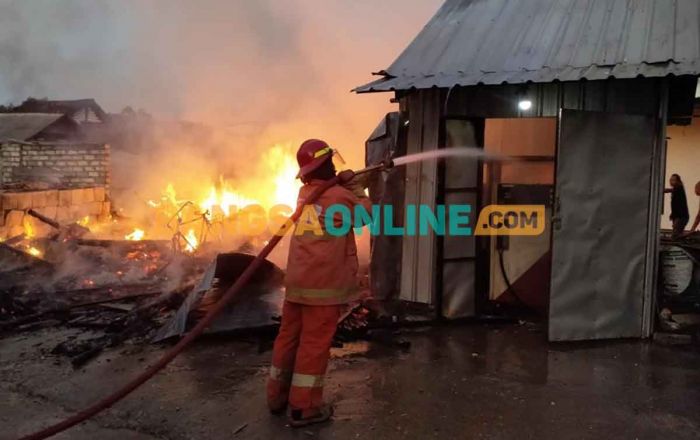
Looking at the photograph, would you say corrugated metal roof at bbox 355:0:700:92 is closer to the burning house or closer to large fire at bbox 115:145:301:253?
large fire at bbox 115:145:301:253

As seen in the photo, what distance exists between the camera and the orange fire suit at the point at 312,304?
4.09 m

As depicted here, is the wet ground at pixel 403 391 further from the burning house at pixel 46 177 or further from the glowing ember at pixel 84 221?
the glowing ember at pixel 84 221

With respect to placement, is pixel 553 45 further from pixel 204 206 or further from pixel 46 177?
pixel 46 177

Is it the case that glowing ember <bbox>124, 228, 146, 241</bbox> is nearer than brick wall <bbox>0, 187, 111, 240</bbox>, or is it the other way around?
brick wall <bbox>0, 187, 111, 240</bbox>

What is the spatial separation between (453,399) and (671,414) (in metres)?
1.66

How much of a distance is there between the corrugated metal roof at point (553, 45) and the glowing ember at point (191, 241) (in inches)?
200

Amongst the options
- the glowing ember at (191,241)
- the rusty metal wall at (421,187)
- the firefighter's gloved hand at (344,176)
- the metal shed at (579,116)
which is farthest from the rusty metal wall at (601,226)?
the glowing ember at (191,241)

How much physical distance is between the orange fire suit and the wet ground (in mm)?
260

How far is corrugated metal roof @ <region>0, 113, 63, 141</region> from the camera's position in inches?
744

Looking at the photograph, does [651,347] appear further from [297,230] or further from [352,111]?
[352,111]

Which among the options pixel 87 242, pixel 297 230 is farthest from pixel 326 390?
pixel 87 242

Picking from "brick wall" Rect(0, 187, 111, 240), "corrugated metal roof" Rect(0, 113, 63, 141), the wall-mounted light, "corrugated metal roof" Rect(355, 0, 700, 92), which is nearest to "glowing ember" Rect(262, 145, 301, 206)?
"brick wall" Rect(0, 187, 111, 240)

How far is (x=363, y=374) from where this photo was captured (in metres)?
5.10

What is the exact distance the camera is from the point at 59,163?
13695 millimetres
